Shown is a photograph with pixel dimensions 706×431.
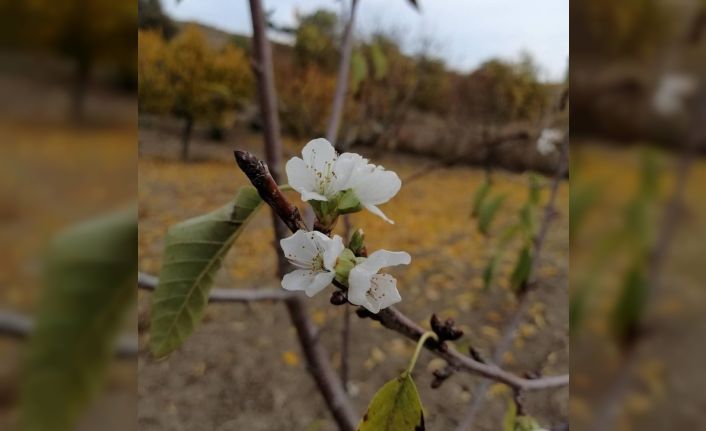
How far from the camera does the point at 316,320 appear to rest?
2.23 feet

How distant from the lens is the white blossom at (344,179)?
0.17m

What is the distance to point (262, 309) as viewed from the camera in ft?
2.41

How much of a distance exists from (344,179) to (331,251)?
0.09 feet

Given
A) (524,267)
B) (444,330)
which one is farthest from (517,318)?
(444,330)

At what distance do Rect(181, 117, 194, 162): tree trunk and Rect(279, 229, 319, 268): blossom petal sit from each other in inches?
17.0

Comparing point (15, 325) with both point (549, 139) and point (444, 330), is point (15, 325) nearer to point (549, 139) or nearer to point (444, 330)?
point (444, 330)

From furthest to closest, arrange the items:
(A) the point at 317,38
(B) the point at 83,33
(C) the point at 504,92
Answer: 1. (C) the point at 504,92
2. (A) the point at 317,38
3. (B) the point at 83,33

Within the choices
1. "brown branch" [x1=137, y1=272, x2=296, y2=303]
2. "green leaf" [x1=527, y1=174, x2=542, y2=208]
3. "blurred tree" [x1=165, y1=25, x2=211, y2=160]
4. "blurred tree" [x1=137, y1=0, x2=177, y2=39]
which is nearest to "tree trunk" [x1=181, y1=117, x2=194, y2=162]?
"blurred tree" [x1=165, y1=25, x2=211, y2=160]

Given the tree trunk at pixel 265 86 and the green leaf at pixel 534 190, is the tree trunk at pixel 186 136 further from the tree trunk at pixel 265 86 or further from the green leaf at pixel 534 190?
the green leaf at pixel 534 190

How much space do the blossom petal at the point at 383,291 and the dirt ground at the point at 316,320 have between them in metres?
0.26

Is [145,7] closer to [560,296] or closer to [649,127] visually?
[649,127]

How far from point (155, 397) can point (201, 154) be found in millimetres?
233

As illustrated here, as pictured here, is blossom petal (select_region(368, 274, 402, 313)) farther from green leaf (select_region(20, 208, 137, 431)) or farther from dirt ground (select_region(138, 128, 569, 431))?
dirt ground (select_region(138, 128, 569, 431))

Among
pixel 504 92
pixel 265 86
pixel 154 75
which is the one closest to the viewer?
pixel 265 86
